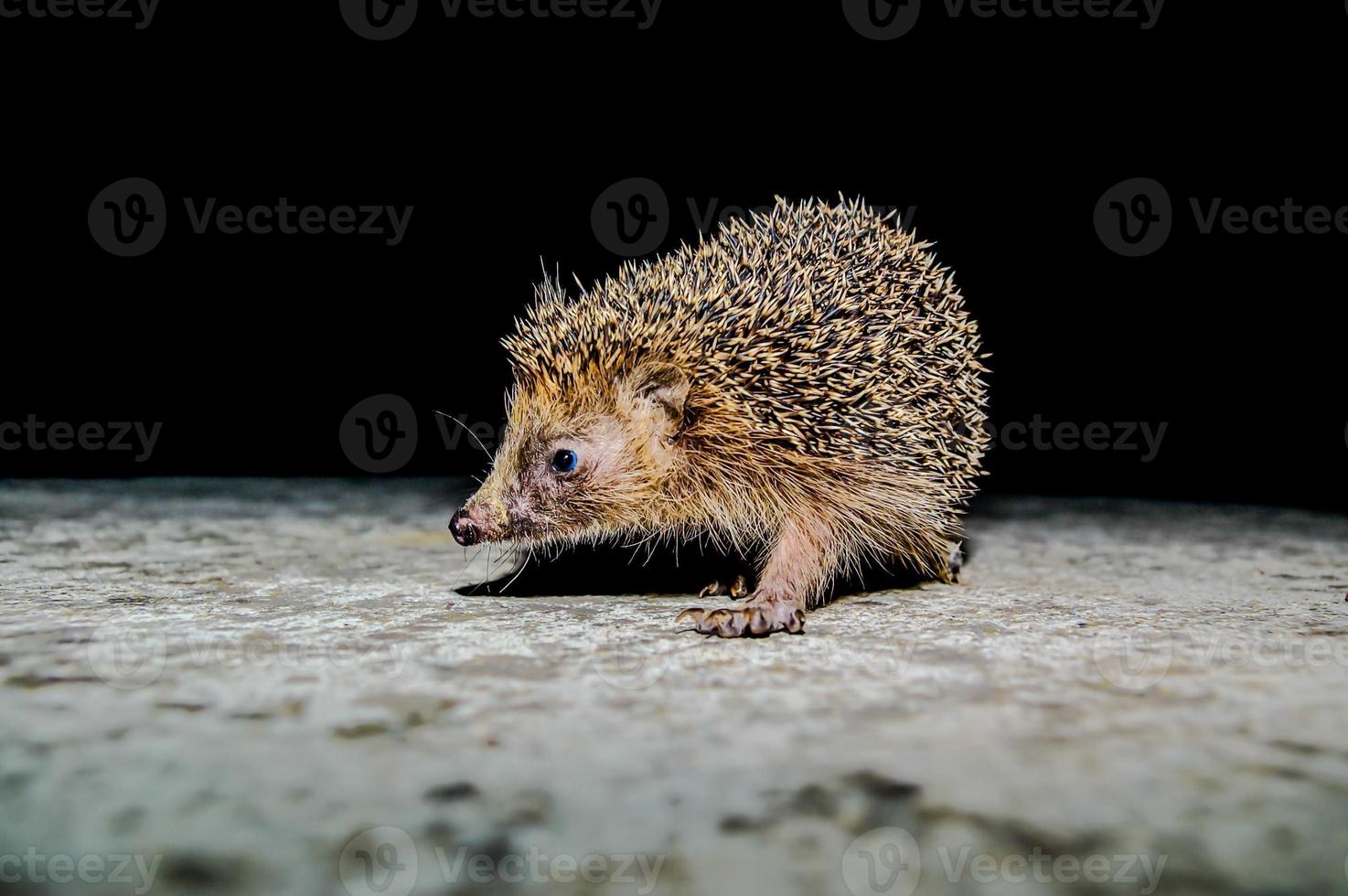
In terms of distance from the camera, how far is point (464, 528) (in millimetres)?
3088

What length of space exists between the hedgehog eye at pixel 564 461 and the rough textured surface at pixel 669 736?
1.63 ft

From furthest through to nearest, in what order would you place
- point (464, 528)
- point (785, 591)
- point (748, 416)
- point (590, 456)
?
1. point (590, 456)
2. point (748, 416)
3. point (464, 528)
4. point (785, 591)

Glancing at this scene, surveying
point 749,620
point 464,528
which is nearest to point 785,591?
point 749,620

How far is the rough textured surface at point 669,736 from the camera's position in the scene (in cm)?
134

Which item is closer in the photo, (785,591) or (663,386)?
(785,591)

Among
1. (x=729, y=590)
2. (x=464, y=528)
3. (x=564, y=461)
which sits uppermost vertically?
(x=564, y=461)

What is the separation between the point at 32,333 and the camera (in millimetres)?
8078

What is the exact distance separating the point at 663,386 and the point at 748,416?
309mm

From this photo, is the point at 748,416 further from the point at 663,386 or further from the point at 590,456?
the point at 590,456

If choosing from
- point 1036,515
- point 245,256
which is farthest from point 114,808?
point 245,256

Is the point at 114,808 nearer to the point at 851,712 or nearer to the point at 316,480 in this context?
the point at 851,712

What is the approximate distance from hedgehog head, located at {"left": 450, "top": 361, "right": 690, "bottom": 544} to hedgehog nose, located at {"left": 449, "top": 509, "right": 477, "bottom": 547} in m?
0.15

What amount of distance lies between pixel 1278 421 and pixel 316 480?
7819mm

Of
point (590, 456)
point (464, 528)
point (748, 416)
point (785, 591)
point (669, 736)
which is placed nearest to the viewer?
point (669, 736)
